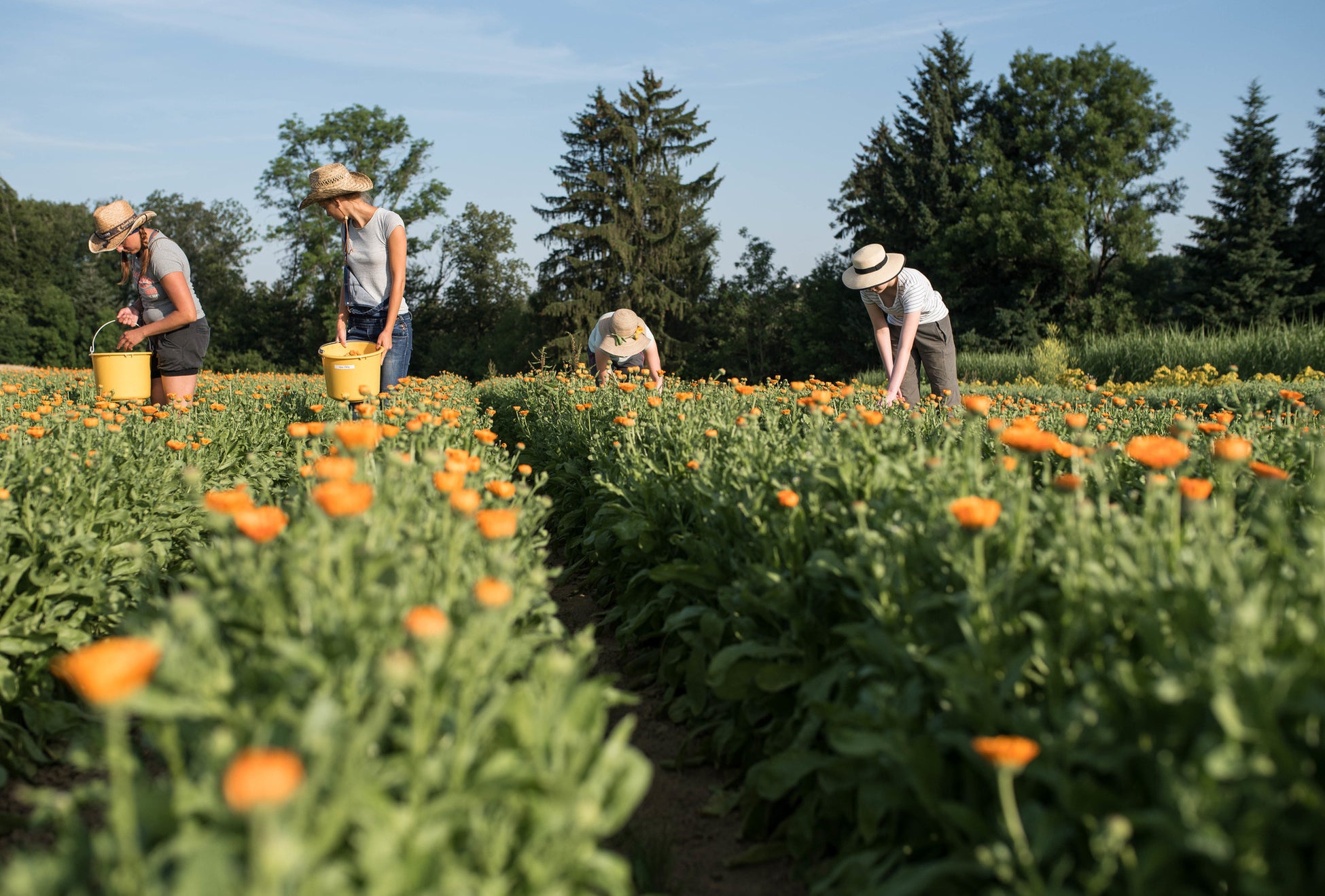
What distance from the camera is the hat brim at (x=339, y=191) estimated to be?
559 centimetres

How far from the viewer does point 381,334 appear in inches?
230

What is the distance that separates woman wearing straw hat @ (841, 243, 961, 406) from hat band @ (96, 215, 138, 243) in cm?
509

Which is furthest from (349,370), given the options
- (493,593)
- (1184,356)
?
(1184,356)

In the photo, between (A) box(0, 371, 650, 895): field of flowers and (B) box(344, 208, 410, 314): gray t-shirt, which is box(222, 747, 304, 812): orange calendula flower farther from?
(B) box(344, 208, 410, 314): gray t-shirt

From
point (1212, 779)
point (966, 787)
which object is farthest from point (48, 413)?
point (1212, 779)

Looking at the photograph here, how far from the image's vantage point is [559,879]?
1.42m

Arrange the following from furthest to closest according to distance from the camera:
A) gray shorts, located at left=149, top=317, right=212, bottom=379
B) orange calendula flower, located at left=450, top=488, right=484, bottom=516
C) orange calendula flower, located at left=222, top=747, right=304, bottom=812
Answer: gray shorts, located at left=149, top=317, right=212, bottom=379 → orange calendula flower, located at left=450, top=488, right=484, bottom=516 → orange calendula flower, located at left=222, top=747, right=304, bottom=812

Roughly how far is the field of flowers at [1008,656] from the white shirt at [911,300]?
287 centimetres

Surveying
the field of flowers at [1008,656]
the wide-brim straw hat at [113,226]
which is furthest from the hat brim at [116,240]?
the field of flowers at [1008,656]

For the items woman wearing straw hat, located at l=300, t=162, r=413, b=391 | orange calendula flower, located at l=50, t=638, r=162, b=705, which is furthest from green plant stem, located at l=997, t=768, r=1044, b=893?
woman wearing straw hat, located at l=300, t=162, r=413, b=391

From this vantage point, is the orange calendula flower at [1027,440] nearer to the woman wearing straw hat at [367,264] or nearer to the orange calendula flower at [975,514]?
the orange calendula flower at [975,514]

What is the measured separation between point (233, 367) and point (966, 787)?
4987 cm

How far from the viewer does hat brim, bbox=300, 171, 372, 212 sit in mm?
5586

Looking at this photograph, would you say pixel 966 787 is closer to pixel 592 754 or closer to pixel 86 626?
pixel 592 754
